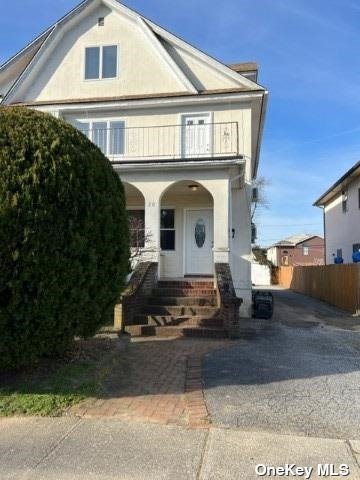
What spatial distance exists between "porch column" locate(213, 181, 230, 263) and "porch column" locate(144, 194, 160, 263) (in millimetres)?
1705

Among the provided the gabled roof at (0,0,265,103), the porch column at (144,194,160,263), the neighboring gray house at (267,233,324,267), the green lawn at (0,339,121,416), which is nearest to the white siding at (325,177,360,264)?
the gabled roof at (0,0,265,103)

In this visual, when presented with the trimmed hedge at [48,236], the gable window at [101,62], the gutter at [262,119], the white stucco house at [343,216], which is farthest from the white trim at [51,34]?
the white stucco house at [343,216]

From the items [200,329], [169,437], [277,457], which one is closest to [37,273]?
[169,437]

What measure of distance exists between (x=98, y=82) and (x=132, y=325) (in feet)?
31.1

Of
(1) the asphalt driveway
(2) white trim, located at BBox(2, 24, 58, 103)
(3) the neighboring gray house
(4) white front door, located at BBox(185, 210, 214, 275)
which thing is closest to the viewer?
(1) the asphalt driveway

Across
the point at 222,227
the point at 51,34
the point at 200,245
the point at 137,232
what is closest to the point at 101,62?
the point at 51,34

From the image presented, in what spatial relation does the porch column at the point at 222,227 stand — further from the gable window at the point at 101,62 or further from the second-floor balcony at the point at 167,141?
the gable window at the point at 101,62

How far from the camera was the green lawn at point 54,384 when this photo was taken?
16.5 ft

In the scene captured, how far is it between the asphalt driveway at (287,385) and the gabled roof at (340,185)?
13.0 m

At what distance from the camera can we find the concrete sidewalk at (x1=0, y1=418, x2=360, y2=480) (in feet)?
12.0

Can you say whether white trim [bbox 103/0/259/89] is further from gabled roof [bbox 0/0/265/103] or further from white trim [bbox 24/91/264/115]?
white trim [bbox 24/91/264/115]

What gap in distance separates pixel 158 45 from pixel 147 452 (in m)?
14.0

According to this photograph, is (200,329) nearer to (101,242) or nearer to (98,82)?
(101,242)

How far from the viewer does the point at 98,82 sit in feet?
51.0
